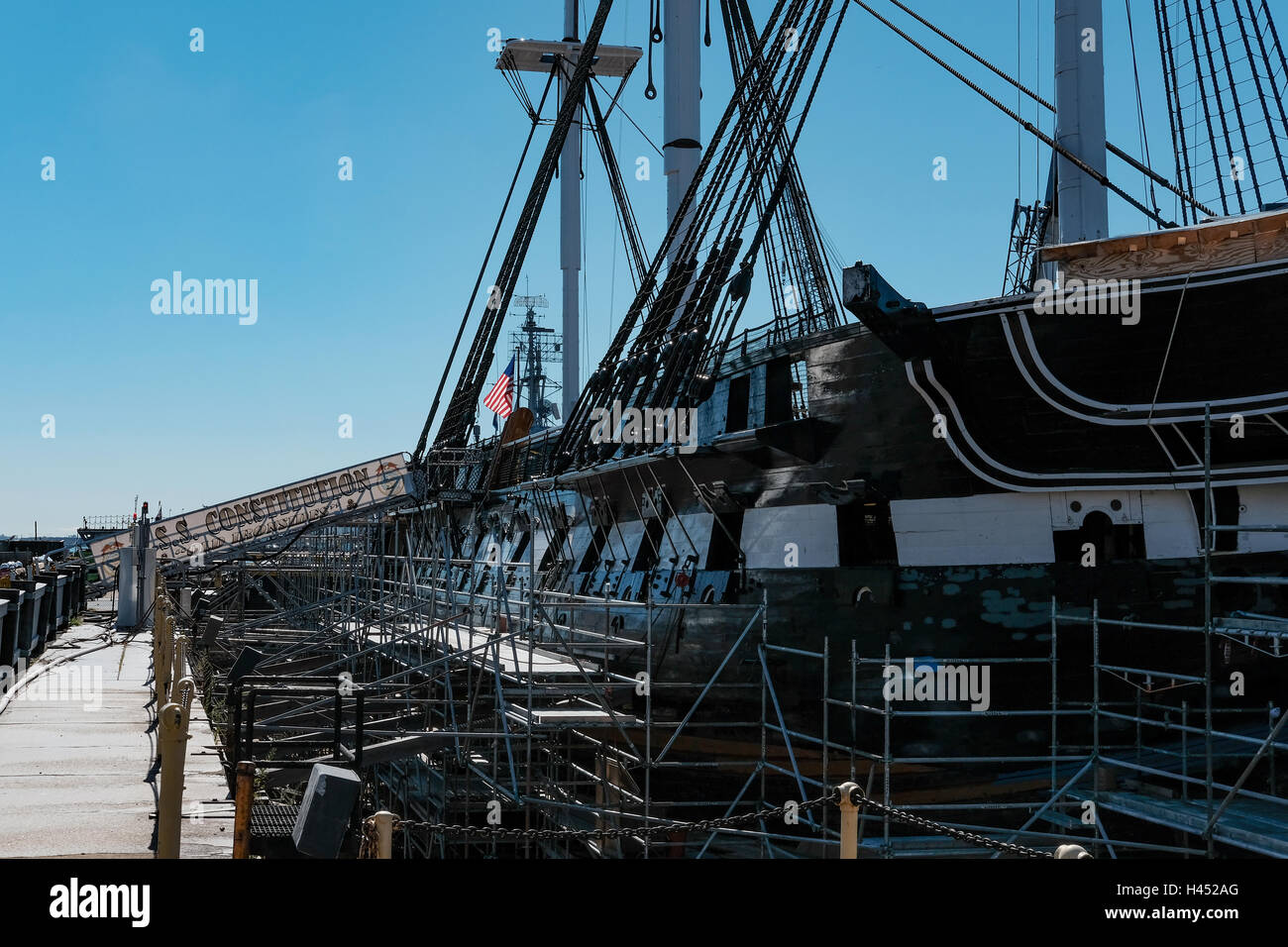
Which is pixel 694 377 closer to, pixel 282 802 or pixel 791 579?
pixel 791 579

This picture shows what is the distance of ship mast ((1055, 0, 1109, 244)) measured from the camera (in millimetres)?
14227

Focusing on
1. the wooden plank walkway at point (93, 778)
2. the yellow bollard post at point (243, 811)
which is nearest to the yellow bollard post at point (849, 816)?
the yellow bollard post at point (243, 811)

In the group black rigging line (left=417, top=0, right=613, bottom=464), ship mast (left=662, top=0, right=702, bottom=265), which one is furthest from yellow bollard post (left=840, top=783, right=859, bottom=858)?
black rigging line (left=417, top=0, right=613, bottom=464)

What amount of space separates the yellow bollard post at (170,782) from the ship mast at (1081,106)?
12.2m

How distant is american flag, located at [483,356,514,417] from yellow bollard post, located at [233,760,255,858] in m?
25.7

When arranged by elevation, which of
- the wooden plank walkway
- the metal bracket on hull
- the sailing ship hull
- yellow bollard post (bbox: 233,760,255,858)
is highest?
the metal bracket on hull

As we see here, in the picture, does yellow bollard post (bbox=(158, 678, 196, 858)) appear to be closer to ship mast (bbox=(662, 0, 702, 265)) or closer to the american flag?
ship mast (bbox=(662, 0, 702, 265))

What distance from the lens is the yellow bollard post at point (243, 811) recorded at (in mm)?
6082

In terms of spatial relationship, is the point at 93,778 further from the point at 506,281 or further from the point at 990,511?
the point at 506,281

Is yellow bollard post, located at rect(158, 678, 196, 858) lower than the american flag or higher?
lower

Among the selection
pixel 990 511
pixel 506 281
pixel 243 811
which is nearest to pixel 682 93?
pixel 506 281

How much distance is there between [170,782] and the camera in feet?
19.8

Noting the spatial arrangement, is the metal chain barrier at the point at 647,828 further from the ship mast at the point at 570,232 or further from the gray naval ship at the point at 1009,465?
the ship mast at the point at 570,232

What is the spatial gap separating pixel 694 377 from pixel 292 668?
30.7 ft
